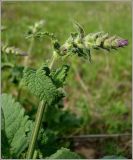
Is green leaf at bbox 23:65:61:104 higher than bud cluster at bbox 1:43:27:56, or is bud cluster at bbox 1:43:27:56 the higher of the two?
bud cluster at bbox 1:43:27:56

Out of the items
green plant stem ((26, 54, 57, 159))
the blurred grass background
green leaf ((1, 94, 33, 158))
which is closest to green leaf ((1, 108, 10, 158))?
green leaf ((1, 94, 33, 158))

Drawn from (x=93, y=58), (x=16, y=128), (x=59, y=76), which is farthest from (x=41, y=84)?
(x=93, y=58)

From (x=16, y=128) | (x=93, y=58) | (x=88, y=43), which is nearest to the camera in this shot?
(x=88, y=43)

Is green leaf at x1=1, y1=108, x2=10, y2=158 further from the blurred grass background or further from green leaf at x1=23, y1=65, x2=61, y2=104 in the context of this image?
the blurred grass background

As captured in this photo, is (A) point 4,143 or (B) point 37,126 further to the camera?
(A) point 4,143

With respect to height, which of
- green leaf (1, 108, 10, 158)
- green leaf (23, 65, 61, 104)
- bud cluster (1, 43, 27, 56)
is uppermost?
bud cluster (1, 43, 27, 56)

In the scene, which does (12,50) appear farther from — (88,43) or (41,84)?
(88,43)

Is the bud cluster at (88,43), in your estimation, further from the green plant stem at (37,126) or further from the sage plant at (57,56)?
the green plant stem at (37,126)

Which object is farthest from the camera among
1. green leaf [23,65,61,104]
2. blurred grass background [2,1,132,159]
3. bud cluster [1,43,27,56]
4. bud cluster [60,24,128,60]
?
blurred grass background [2,1,132,159]
